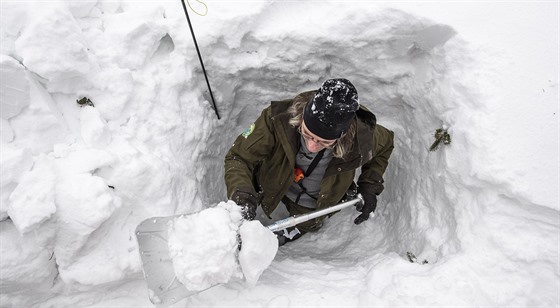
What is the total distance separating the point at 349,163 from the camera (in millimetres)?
3232

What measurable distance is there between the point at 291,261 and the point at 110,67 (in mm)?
2486

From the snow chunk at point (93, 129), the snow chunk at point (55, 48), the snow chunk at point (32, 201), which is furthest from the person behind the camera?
the snow chunk at point (93, 129)

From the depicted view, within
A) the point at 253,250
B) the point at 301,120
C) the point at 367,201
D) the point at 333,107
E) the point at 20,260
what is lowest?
the point at 367,201

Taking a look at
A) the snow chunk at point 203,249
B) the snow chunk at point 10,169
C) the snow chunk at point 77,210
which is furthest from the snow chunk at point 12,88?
the snow chunk at point 203,249

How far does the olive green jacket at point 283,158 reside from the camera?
121 inches

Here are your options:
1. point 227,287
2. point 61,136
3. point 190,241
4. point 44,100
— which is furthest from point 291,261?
point 44,100

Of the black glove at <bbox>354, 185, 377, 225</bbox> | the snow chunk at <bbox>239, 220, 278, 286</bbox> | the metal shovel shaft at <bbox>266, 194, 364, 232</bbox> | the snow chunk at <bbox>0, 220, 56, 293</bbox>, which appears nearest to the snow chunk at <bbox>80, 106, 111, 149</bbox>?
A: the snow chunk at <bbox>0, 220, 56, 293</bbox>

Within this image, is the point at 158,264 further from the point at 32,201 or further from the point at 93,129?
the point at 93,129

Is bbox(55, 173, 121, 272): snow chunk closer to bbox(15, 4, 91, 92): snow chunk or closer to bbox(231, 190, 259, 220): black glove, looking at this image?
bbox(15, 4, 91, 92): snow chunk

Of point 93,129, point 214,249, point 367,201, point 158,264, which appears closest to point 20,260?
point 158,264

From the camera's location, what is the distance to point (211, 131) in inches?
160

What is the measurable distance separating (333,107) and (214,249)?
127cm

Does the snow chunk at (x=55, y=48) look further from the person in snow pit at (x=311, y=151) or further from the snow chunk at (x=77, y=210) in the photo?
the person in snow pit at (x=311, y=151)

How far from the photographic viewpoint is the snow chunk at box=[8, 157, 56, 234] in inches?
91.8
